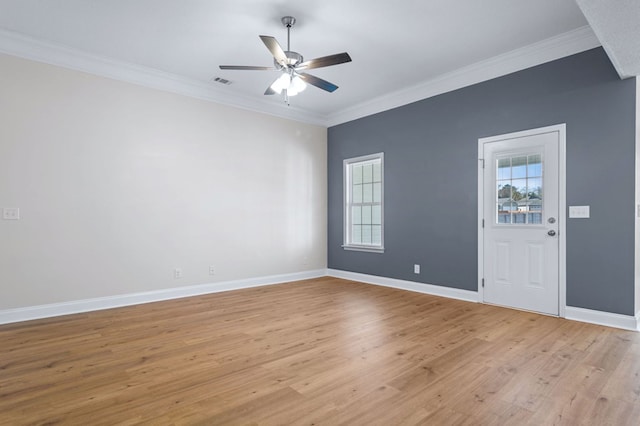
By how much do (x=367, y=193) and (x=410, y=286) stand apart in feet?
5.98

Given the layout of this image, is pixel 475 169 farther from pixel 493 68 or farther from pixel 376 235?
pixel 376 235

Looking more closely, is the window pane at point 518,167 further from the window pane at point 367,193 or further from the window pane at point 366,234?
the window pane at point 366,234

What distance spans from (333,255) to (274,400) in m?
4.56

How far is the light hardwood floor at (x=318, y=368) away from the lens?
1926 millimetres

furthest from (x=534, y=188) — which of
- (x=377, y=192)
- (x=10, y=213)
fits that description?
(x=10, y=213)

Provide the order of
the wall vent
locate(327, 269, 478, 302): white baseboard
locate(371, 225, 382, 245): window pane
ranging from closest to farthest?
locate(327, 269, 478, 302): white baseboard, the wall vent, locate(371, 225, 382, 245): window pane

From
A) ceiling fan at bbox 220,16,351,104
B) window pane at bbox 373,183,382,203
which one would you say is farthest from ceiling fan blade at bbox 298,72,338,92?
window pane at bbox 373,183,382,203

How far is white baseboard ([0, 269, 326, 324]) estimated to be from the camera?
3.72 metres

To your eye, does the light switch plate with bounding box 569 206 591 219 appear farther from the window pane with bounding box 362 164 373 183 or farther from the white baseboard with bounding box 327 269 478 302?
the window pane with bounding box 362 164 373 183

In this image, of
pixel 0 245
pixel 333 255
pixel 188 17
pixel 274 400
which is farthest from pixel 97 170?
pixel 333 255

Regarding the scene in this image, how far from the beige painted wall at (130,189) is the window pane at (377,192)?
1410mm

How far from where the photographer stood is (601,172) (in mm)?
3502

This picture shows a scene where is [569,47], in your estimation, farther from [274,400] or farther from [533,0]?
[274,400]

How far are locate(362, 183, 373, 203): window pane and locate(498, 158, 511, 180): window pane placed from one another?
2230 millimetres
